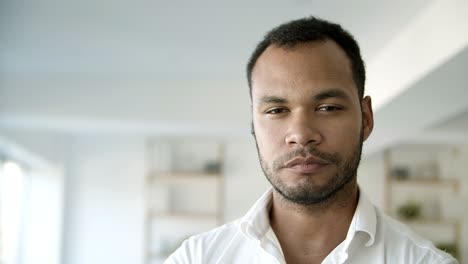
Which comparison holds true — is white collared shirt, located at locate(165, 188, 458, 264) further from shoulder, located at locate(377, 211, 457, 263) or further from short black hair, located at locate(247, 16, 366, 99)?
short black hair, located at locate(247, 16, 366, 99)

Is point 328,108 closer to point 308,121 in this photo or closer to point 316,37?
point 308,121

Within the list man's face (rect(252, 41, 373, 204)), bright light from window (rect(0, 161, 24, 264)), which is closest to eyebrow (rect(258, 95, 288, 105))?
man's face (rect(252, 41, 373, 204))

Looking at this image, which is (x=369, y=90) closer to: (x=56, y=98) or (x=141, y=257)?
(x=56, y=98)

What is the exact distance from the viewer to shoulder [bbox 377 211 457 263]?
0.91 meters

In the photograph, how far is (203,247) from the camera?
40.6 inches

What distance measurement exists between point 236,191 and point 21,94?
2.95 m

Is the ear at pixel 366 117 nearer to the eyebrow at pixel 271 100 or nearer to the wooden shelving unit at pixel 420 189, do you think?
the eyebrow at pixel 271 100

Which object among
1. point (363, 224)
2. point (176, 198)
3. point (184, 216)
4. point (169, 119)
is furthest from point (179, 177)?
point (363, 224)

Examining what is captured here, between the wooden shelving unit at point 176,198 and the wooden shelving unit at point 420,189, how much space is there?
2.04 metres

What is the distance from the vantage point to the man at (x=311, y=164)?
960mm

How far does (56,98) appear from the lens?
16.2 ft

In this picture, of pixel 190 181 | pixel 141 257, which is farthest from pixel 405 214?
pixel 141 257

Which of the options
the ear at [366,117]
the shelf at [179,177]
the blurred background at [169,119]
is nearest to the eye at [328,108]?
the ear at [366,117]

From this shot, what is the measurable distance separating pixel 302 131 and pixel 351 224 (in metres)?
0.20
